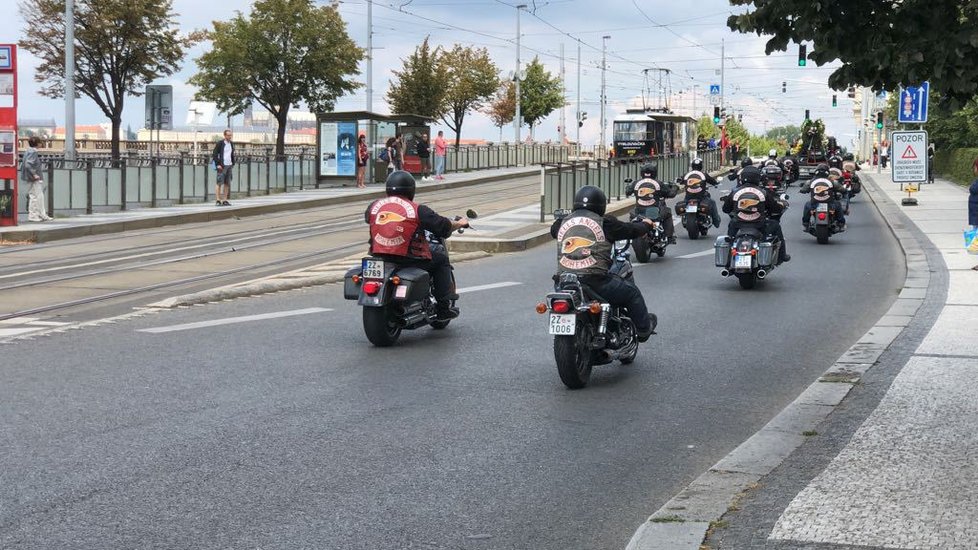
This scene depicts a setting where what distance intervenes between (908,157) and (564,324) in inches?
834

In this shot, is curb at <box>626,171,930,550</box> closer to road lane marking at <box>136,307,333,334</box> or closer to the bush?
road lane marking at <box>136,307,333,334</box>

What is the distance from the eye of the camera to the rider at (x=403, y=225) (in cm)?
1115

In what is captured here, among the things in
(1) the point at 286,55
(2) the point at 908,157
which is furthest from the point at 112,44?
(2) the point at 908,157

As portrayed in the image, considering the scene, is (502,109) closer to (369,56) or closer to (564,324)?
(369,56)

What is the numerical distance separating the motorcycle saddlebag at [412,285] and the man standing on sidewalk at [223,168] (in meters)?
21.4

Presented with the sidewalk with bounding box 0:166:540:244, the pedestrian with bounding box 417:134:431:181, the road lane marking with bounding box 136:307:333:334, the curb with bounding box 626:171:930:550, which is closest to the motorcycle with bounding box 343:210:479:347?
the road lane marking with bounding box 136:307:333:334

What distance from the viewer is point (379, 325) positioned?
10938 millimetres

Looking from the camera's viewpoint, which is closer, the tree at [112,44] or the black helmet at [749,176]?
the black helmet at [749,176]

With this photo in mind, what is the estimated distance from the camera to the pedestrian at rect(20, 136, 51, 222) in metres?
24.1

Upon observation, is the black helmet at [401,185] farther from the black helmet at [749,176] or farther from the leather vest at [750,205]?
the black helmet at [749,176]

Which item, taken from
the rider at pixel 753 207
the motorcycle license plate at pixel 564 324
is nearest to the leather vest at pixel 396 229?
the motorcycle license plate at pixel 564 324

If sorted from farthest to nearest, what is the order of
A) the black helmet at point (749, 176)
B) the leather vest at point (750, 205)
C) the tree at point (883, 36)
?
the black helmet at point (749, 176) < the leather vest at point (750, 205) < the tree at point (883, 36)

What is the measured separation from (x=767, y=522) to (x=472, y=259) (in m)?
15.0

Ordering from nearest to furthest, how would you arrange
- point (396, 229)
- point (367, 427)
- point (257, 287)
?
point (367, 427)
point (396, 229)
point (257, 287)
